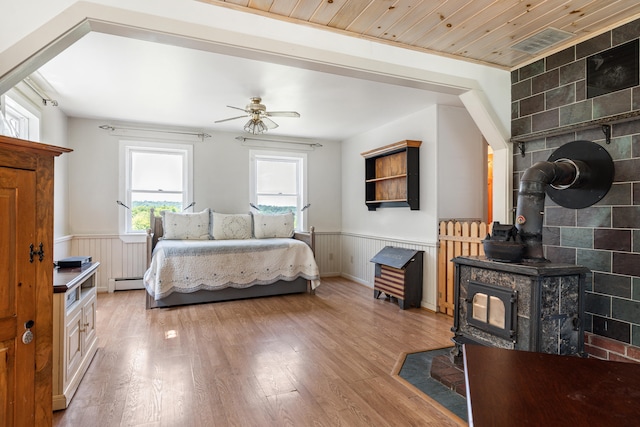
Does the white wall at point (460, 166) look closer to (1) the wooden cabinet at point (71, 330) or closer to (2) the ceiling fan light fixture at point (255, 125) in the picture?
(2) the ceiling fan light fixture at point (255, 125)

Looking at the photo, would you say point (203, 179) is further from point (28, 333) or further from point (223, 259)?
point (28, 333)

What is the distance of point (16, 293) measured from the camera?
1.26m

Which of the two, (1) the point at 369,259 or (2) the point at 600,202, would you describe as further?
(1) the point at 369,259

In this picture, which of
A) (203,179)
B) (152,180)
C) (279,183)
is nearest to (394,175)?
(279,183)

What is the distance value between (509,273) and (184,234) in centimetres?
421

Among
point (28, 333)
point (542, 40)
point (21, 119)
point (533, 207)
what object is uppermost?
point (542, 40)

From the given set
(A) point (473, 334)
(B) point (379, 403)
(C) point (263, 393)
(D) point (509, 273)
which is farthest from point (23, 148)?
(A) point (473, 334)

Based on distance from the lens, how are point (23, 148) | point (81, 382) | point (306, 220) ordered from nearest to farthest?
1. point (23, 148)
2. point (81, 382)
3. point (306, 220)

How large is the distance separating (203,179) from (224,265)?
1.77 meters

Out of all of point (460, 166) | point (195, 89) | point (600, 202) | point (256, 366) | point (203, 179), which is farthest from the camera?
point (203, 179)

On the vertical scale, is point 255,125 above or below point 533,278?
above

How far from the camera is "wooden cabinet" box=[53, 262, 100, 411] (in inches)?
83.0

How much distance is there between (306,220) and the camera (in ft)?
20.6

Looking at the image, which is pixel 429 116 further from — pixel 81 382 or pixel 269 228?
pixel 81 382
